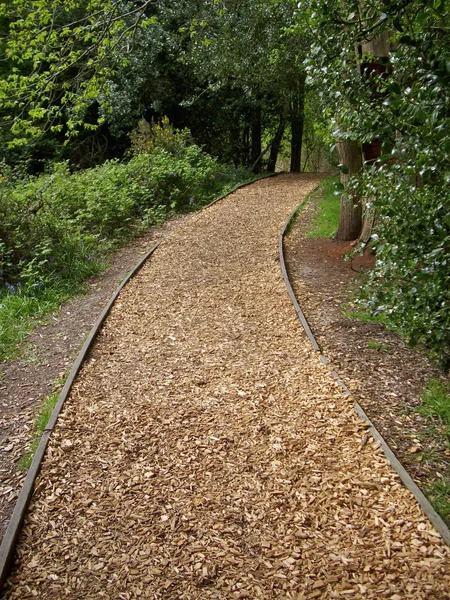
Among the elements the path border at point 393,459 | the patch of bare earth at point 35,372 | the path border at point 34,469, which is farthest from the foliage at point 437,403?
the patch of bare earth at point 35,372

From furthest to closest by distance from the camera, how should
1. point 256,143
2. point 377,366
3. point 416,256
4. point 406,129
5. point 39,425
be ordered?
point 256,143, point 377,366, point 39,425, point 416,256, point 406,129

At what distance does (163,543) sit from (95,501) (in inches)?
22.8

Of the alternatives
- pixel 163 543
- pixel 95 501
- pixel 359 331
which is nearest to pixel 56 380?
pixel 95 501

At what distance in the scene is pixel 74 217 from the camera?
9438 mm

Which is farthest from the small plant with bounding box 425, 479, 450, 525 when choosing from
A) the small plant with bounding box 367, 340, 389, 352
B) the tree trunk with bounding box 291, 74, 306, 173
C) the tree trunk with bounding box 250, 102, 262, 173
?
the tree trunk with bounding box 291, 74, 306, 173

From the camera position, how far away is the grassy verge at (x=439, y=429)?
305 cm

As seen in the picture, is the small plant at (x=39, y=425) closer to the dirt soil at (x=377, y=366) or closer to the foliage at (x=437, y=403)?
the dirt soil at (x=377, y=366)

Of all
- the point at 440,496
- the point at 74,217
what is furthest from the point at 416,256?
the point at 74,217

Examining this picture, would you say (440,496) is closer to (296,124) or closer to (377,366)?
(377,366)

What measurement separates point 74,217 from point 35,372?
5.24 m

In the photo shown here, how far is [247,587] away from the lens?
256 centimetres

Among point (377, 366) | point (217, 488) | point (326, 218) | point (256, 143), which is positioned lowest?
point (217, 488)

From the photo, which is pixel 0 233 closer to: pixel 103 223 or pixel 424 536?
pixel 103 223

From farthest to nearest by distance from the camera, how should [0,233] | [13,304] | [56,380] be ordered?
[0,233] < [13,304] < [56,380]
